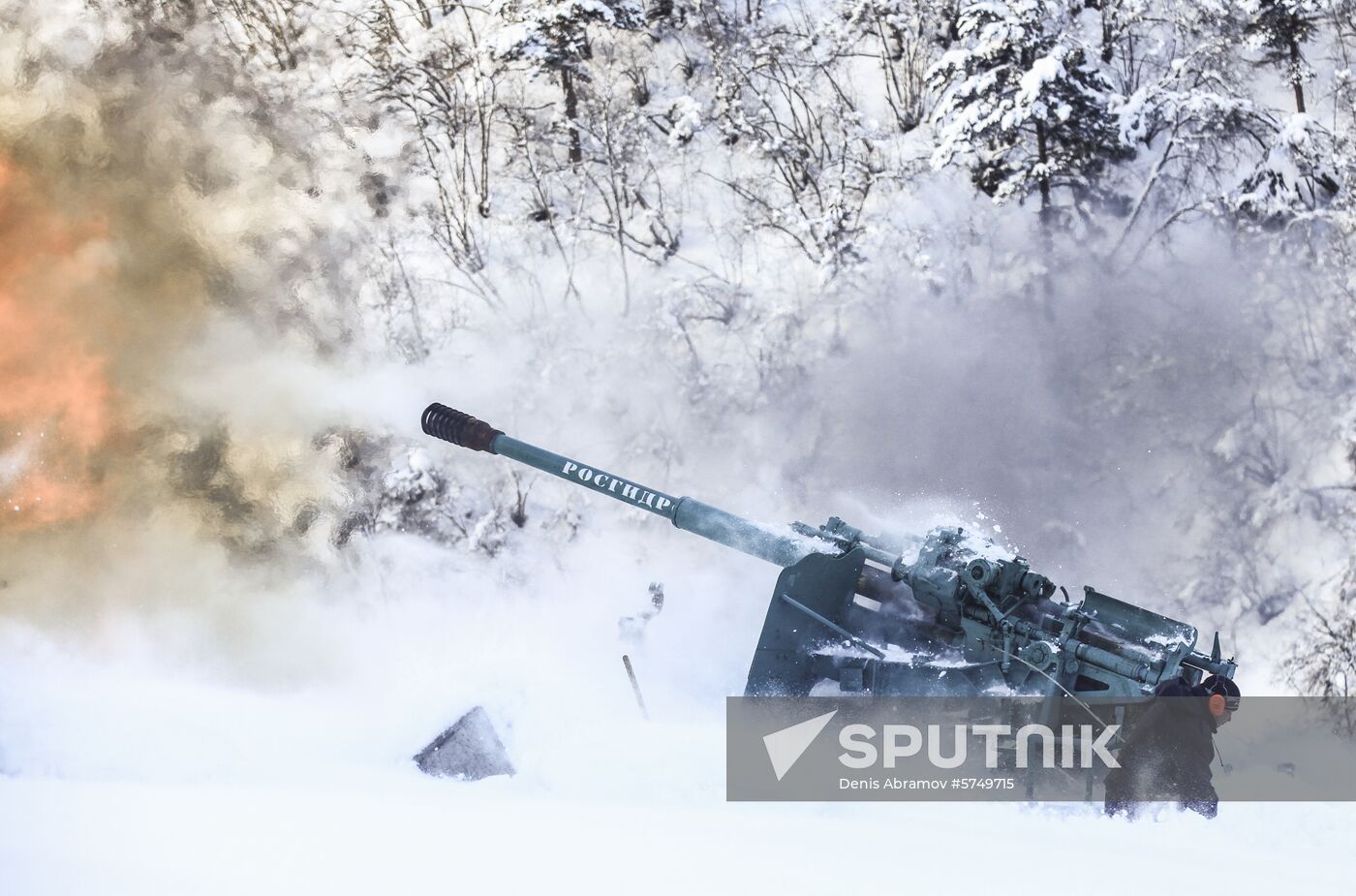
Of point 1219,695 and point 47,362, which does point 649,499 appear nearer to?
point 1219,695

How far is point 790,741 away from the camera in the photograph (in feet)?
28.8

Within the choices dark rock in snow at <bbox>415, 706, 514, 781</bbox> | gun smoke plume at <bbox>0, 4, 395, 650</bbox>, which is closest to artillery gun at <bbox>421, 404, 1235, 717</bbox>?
dark rock in snow at <bbox>415, 706, 514, 781</bbox>

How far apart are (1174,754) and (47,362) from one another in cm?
1357

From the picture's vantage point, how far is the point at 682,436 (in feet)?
51.0

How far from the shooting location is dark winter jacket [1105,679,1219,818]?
747cm

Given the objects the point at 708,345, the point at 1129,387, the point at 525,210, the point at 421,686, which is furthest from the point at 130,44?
the point at 1129,387

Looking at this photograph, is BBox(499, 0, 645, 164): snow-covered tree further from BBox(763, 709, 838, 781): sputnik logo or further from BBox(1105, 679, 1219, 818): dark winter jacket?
BBox(1105, 679, 1219, 818): dark winter jacket

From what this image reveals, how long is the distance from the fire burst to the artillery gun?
358 inches

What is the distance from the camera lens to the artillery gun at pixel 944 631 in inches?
315

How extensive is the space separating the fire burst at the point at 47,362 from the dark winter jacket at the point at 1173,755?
1227 centimetres

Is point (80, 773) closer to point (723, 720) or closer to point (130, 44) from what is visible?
point (723, 720)

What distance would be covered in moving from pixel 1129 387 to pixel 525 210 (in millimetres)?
9026

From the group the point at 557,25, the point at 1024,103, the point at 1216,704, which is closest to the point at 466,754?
the point at 1216,704

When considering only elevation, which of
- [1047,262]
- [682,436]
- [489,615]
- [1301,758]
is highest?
[1047,262]
